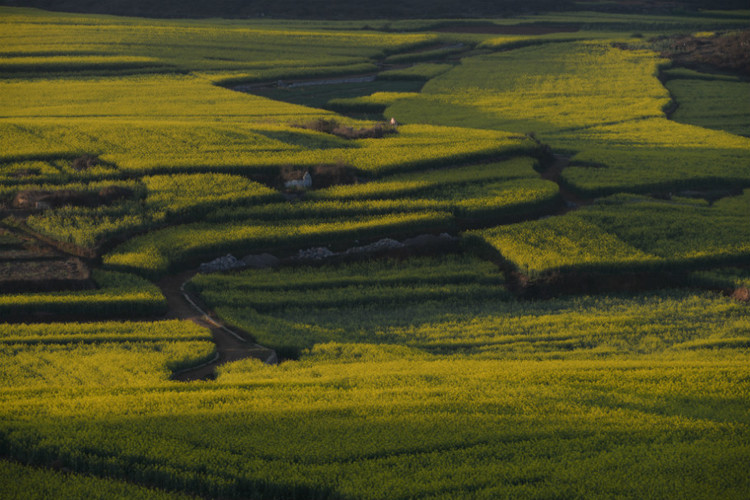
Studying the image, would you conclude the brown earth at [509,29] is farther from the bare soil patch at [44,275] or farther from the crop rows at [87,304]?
the crop rows at [87,304]

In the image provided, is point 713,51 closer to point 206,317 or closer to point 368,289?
point 368,289

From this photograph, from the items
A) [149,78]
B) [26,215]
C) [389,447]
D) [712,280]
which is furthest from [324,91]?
[389,447]

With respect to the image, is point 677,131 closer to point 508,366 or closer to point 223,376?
point 508,366

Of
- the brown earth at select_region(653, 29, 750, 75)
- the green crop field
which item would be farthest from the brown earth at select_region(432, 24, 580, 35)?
the green crop field

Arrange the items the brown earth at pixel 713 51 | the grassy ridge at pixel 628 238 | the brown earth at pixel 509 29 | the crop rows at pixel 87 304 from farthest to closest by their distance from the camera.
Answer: the brown earth at pixel 509 29 < the brown earth at pixel 713 51 < the grassy ridge at pixel 628 238 < the crop rows at pixel 87 304

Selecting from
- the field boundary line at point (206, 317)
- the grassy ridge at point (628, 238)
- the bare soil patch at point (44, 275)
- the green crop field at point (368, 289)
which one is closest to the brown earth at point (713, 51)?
the green crop field at point (368, 289)

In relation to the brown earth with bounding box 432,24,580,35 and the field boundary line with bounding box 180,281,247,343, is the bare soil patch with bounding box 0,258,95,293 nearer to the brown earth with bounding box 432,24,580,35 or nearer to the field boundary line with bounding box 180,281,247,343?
the field boundary line with bounding box 180,281,247,343
